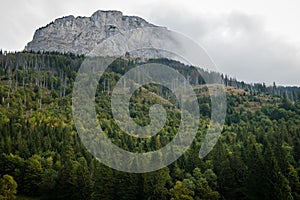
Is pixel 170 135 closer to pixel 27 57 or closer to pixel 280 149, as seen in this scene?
pixel 280 149

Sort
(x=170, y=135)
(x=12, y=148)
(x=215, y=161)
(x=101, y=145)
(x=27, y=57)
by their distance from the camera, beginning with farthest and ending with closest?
(x=27, y=57)
(x=170, y=135)
(x=101, y=145)
(x=12, y=148)
(x=215, y=161)

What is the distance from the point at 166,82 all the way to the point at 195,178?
14186 centimetres

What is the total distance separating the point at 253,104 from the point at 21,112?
10432 cm

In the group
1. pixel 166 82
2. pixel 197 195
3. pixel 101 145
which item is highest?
pixel 166 82

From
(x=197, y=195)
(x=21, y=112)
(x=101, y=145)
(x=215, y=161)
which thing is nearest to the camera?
(x=197, y=195)

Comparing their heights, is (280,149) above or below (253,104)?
below

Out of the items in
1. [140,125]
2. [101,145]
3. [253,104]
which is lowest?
[101,145]

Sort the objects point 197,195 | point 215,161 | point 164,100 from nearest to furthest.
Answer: point 197,195
point 215,161
point 164,100

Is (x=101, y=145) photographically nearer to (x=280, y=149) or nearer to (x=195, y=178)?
(x=195, y=178)

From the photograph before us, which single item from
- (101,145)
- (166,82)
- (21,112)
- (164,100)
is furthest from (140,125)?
(166,82)

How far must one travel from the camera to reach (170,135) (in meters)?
101

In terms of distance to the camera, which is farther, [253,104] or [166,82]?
[166,82]

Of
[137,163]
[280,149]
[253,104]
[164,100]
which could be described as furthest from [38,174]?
[253,104]

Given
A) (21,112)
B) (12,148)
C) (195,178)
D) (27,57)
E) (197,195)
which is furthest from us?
(27,57)
